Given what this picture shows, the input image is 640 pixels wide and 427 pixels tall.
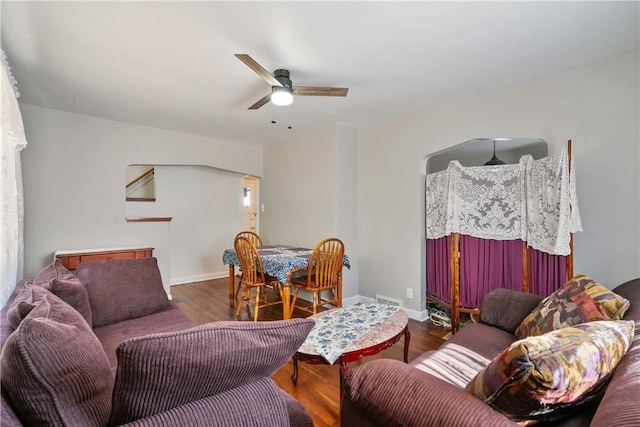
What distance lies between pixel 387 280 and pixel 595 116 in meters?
2.42

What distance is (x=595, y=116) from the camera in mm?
2238

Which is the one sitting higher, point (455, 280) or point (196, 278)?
point (455, 280)

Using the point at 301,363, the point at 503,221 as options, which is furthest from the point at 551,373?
the point at 503,221

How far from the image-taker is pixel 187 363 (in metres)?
0.72

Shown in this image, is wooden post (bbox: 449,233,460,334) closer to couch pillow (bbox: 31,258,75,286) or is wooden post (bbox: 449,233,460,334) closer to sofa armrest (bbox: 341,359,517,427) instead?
sofa armrest (bbox: 341,359,517,427)

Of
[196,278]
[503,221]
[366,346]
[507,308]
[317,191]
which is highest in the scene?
[317,191]

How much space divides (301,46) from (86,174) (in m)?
3.20

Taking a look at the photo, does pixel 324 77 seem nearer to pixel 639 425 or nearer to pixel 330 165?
pixel 330 165

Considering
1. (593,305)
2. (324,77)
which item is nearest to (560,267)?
(593,305)

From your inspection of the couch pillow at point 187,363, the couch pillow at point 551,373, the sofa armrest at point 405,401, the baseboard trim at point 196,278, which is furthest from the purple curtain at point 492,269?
the baseboard trim at point 196,278

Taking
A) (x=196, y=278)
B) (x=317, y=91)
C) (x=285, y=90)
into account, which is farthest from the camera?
(x=196, y=278)

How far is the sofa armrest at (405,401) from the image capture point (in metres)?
0.83

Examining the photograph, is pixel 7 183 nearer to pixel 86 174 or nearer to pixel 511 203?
pixel 86 174

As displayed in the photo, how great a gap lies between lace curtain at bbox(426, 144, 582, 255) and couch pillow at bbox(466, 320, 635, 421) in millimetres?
1478
